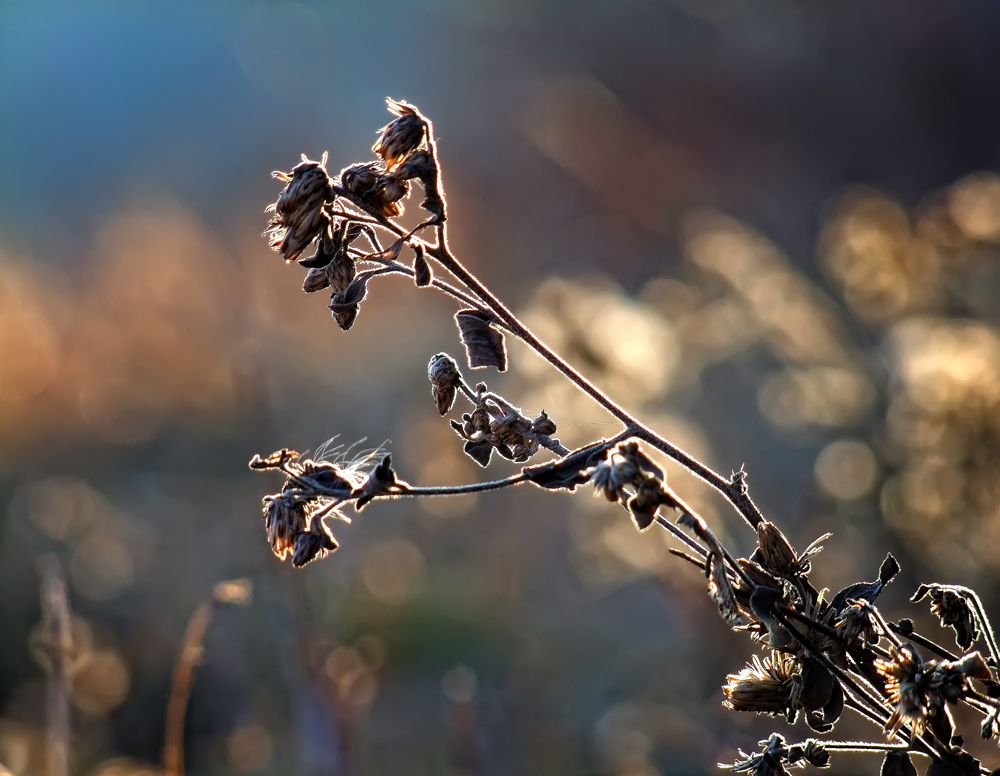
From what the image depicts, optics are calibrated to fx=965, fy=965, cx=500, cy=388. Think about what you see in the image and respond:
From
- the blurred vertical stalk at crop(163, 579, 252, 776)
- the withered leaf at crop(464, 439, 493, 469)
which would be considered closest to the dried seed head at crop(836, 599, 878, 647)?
the withered leaf at crop(464, 439, 493, 469)

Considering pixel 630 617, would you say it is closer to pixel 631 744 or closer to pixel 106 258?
pixel 631 744

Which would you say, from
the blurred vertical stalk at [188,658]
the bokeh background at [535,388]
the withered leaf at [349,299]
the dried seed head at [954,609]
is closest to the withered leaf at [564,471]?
the withered leaf at [349,299]

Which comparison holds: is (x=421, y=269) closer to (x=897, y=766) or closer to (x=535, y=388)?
(x=897, y=766)

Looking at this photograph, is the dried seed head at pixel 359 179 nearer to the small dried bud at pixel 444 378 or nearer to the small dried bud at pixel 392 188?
the small dried bud at pixel 392 188

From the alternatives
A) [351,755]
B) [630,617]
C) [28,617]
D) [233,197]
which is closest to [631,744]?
[351,755]

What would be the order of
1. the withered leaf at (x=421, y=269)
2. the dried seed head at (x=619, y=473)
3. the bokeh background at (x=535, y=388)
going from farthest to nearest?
1. the bokeh background at (x=535, y=388)
2. the withered leaf at (x=421, y=269)
3. the dried seed head at (x=619, y=473)

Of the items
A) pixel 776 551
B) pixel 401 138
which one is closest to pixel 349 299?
pixel 401 138
